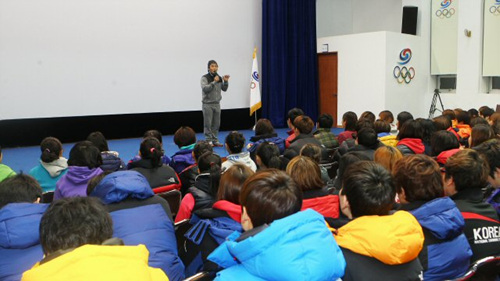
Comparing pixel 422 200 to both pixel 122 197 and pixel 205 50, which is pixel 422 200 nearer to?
pixel 122 197

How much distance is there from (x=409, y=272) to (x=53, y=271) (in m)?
1.07

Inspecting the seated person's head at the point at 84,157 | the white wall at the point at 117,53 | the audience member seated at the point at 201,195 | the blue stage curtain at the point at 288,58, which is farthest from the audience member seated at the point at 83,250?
the blue stage curtain at the point at 288,58

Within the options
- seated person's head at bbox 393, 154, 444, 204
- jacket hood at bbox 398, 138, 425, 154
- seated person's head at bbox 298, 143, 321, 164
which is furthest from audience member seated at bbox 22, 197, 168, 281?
jacket hood at bbox 398, 138, 425, 154

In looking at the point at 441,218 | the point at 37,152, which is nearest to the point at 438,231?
the point at 441,218

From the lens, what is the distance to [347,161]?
8.95 ft

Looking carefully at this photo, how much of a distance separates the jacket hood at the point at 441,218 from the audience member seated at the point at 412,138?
1.94 meters

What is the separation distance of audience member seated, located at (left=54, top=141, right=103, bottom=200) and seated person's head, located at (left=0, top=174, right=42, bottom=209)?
694mm

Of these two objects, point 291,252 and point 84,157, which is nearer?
point 291,252

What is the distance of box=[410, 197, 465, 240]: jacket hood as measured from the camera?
1.66 m

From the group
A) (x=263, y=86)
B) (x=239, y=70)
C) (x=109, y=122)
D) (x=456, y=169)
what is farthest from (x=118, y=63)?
(x=456, y=169)

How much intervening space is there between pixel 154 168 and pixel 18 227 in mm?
1498

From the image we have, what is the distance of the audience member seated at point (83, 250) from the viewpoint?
109 cm

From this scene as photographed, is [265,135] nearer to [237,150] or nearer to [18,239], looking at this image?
[237,150]

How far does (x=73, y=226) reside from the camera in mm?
1302
